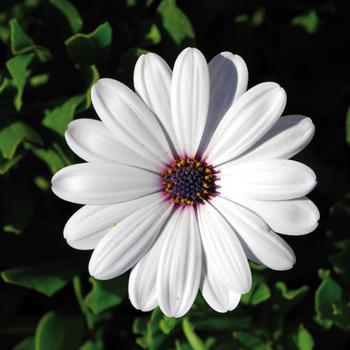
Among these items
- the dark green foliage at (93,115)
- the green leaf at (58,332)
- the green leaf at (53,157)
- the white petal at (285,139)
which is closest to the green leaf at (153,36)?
the dark green foliage at (93,115)

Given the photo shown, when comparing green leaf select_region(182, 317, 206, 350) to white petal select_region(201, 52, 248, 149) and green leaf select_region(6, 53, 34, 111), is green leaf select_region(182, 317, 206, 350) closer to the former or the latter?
white petal select_region(201, 52, 248, 149)

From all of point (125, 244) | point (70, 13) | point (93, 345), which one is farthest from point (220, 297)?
point (70, 13)

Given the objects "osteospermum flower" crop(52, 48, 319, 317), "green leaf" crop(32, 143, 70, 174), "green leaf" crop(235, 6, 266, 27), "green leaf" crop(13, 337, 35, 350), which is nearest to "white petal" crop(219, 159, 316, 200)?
"osteospermum flower" crop(52, 48, 319, 317)

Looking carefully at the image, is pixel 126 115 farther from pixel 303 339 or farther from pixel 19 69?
pixel 303 339

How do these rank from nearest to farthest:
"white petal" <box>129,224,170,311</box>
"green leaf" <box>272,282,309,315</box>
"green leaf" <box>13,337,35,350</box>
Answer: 1. "white petal" <box>129,224,170,311</box>
2. "green leaf" <box>272,282,309,315</box>
3. "green leaf" <box>13,337,35,350</box>

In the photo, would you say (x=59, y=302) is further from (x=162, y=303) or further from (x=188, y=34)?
(x=188, y=34)
